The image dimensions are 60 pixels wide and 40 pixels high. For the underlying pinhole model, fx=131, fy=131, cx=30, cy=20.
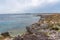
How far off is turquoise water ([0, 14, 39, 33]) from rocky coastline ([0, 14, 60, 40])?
0.16 meters

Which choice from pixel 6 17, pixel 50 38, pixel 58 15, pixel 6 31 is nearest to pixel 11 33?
pixel 6 31

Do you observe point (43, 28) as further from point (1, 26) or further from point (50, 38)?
point (1, 26)

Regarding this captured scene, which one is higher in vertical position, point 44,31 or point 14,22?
point 14,22

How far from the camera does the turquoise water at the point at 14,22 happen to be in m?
3.24

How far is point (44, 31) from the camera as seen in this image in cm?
291

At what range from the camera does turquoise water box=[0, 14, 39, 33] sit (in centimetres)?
324

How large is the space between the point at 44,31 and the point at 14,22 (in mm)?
899

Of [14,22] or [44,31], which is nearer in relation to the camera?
[44,31]

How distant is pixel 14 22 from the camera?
3.41 m

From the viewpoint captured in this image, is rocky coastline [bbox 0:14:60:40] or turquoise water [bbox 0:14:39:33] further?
turquoise water [bbox 0:14:39:33]

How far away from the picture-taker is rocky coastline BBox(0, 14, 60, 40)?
2.59 m

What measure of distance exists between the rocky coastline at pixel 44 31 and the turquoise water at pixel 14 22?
16 cm

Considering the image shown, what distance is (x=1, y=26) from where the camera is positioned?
10.7 ft

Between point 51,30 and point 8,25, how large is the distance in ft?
3.52
